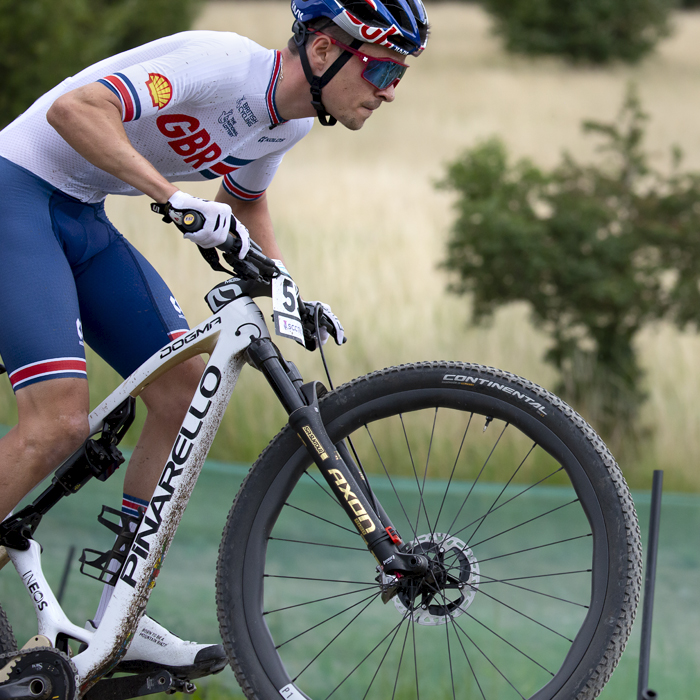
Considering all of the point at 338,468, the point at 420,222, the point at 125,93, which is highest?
the point at 420,222

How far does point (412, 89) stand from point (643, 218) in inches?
750

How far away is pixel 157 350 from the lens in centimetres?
253

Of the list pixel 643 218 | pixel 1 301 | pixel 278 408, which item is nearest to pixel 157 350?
pixel 1 301

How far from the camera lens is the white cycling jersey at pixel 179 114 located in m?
2.19

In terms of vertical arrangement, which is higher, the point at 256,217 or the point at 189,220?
the point at 256,217

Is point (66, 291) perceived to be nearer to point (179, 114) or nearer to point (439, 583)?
point (179, 114)

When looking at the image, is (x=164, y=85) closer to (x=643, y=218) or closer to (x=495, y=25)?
(x=643, y=218)

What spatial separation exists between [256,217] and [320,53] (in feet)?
2.28

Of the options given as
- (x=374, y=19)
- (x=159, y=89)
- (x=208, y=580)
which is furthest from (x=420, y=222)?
(x=159, y=89)

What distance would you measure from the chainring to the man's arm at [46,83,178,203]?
122 cm

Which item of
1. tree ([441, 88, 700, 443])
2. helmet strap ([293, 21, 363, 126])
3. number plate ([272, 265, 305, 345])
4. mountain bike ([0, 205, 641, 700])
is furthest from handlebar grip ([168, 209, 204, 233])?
tree ([441, 88, 700, 443])

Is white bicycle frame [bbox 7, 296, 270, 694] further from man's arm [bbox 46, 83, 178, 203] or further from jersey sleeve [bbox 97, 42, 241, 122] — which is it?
jersey sleeve [bbox 97, 42, 241, 122]

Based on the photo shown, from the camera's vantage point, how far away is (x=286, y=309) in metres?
2.14

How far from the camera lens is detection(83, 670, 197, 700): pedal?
2.32 meters
